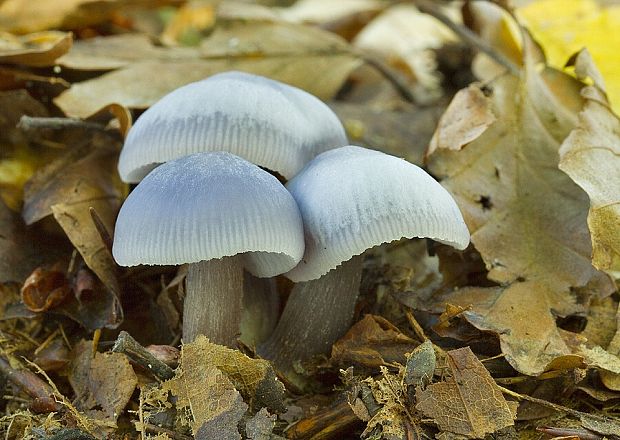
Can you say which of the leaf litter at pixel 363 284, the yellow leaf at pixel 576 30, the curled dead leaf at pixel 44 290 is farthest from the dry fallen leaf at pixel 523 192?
the curled dead leaf at pixel 44 290

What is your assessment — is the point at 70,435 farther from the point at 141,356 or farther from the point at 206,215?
the point at 206,215

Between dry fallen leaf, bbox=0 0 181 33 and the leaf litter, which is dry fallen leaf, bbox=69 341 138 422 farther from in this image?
dry fallen leaf, bbox=0 0 181 33

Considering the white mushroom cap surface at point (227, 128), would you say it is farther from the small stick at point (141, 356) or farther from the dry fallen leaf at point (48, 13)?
the dry fallen leaf at point (48, 13)

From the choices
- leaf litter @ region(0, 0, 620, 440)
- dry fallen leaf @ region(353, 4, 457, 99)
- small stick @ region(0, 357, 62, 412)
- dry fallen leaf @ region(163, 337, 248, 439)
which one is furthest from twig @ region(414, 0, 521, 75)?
small stick @ region(0, 357, 62, 412)

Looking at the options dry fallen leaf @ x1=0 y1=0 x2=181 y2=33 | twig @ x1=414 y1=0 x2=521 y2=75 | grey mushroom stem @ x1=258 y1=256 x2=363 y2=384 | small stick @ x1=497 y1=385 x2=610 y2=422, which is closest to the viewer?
small stick @ x1=497 y1=385 x2=610 y2=422

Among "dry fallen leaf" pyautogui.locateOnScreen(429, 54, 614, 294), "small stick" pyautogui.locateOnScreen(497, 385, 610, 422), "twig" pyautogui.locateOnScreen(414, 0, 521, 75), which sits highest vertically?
"twig" pyautogui.locateOnScreen(414, 0, 521, 75)

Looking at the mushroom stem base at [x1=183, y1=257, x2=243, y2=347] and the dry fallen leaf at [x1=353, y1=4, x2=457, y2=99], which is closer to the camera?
the mushroom stem base at [x1=183, y1=257, x2=243, y2=347]

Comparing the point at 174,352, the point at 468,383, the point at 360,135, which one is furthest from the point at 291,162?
the point at 360,135

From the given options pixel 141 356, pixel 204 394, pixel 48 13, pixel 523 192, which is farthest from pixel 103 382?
pixel 48 13
